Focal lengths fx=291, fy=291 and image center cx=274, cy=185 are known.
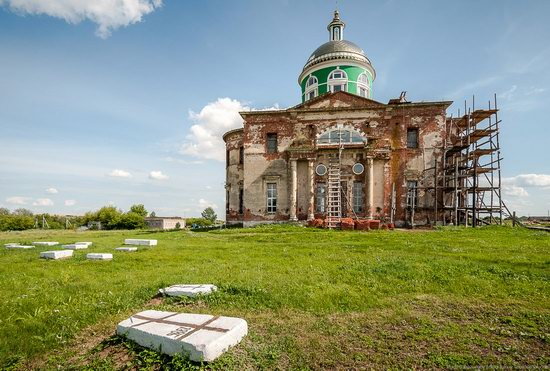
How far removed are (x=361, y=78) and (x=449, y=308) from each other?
27.2 m

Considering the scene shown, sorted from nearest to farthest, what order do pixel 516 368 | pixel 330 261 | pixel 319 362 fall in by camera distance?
pixel 516 368
pixel 319 362
pixel 330 261

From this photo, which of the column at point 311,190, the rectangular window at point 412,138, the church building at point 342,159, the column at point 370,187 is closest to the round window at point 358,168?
the church building at point 342,159

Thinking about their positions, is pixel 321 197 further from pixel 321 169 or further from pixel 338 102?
pixel 338 102

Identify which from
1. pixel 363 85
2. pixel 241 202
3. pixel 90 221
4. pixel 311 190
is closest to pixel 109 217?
pixel 90 221

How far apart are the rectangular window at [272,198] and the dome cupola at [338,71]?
11.4 metres

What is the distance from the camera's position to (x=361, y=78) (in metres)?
28.6

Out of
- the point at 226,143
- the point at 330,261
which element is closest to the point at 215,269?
the point at 330,261

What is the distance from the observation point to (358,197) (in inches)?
890

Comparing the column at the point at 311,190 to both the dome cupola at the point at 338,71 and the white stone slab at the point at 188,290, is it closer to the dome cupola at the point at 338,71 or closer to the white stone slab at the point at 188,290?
the dome cupola at the point at 338,71

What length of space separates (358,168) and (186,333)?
20.6 m

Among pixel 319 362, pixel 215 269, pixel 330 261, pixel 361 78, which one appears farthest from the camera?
pixel 361 78

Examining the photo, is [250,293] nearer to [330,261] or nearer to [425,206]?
[330,261]

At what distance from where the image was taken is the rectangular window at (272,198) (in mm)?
23812

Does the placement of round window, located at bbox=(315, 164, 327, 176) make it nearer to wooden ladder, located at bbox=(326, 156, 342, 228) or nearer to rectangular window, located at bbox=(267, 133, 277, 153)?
wooden ladder, located at bbox=(326, 156, 342, 228)
